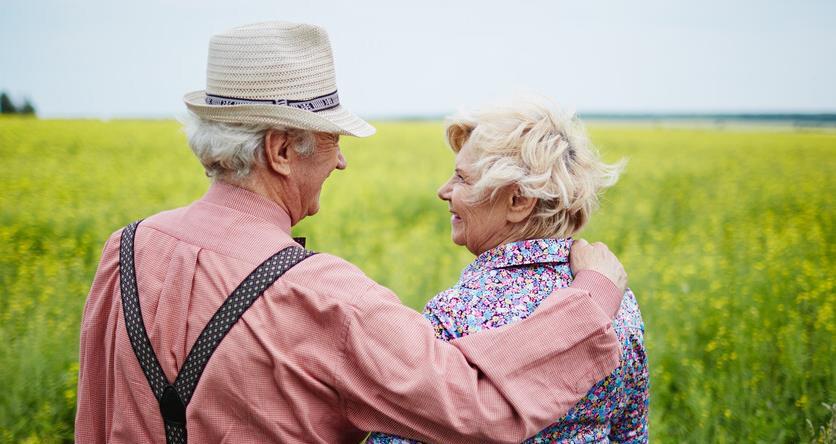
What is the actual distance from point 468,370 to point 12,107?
23.1 metres

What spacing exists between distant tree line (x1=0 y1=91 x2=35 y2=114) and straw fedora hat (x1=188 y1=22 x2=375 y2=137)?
1937cm

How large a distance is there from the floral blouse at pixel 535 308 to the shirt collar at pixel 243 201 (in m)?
0.43

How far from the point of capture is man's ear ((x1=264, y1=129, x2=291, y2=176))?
1.56m

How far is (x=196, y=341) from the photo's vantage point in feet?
4.52

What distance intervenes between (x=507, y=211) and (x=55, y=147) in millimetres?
12534

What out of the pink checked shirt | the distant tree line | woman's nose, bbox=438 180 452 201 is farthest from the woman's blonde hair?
the distant tree line

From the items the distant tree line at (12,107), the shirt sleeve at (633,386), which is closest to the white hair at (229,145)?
the shirt sleeve at (633,386)

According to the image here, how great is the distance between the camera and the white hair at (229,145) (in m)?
1.53

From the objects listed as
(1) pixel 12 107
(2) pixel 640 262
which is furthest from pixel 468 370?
(1) pixel 12 107

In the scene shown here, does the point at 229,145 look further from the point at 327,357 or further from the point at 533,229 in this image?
the point at 533,229

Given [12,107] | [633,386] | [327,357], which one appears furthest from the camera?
[12,107]

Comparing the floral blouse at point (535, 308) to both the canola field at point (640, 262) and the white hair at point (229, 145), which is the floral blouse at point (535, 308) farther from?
the canola field at point (640, 262)

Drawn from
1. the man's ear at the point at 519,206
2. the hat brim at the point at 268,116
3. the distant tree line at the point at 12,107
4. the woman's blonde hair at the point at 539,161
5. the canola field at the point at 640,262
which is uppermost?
the hat brim at the point at 268,116

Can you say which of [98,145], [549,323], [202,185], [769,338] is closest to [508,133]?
[549,323]
